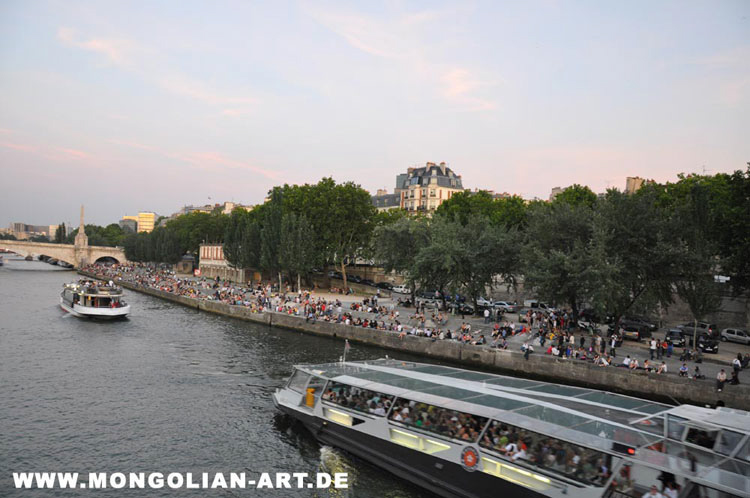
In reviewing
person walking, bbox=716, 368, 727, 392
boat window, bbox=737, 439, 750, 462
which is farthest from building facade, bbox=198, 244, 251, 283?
boat window, bbox=737, 439, 750, 462

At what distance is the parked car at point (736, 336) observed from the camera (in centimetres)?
3775

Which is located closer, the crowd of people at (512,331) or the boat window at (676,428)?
the boat window at (676,428)

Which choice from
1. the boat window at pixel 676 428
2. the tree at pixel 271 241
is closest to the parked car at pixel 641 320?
the boat window at pixel 676 428

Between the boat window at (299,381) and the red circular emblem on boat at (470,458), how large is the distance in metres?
8.66

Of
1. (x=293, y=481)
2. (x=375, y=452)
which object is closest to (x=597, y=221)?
(x=375, y=452)

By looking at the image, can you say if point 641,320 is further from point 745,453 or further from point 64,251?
point 64,251

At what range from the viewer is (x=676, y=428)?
13.7 metres

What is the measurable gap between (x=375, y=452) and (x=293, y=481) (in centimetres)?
302

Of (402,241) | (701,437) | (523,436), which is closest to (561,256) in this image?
(701,437)

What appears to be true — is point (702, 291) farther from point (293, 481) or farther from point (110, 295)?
point (110, 295)

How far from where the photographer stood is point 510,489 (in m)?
14.1

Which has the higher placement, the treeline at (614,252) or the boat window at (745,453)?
the treeline at (614,252)

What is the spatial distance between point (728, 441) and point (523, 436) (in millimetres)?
5206

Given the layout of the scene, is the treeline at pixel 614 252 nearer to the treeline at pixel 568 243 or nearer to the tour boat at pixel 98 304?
the treeline at pixel 568 243
